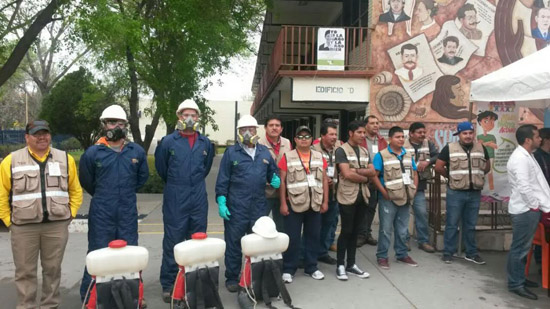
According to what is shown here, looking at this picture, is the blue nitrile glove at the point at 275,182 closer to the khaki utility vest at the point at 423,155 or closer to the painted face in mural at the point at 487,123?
the khaki utility vest at the point at 423,155

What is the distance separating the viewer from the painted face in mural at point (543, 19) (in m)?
10.1

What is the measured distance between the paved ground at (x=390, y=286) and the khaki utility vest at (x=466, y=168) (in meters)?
1.11

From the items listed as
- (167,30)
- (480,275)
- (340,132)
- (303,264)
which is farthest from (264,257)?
(340,132)

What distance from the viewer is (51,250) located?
410 centimetres

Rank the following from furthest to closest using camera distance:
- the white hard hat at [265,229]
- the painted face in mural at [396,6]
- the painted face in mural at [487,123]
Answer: the painted face in mural at [396,6]
the painted face in mural at [487,123]
the white hard hat at [265,229]

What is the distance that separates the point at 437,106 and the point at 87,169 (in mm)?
8249

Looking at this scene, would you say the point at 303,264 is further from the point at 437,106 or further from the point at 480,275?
the point at 437,106

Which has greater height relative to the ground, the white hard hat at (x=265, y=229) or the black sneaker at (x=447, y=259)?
the white hard hat at (x=265, y=229)

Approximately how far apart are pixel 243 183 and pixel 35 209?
1.97 m

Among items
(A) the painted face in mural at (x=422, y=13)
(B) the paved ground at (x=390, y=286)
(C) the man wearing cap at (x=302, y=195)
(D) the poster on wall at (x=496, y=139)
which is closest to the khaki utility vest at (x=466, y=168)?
(D) the poster on wall at (x=496, y=139)

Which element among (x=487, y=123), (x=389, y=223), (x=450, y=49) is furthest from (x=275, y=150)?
(x=450, y=49)

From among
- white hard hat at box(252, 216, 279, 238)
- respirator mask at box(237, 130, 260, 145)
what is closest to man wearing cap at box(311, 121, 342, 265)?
respirator mask at box(237, 130, 260, 145)

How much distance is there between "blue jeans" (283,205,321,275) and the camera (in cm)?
504

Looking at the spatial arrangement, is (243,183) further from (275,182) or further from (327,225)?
(327,225)
